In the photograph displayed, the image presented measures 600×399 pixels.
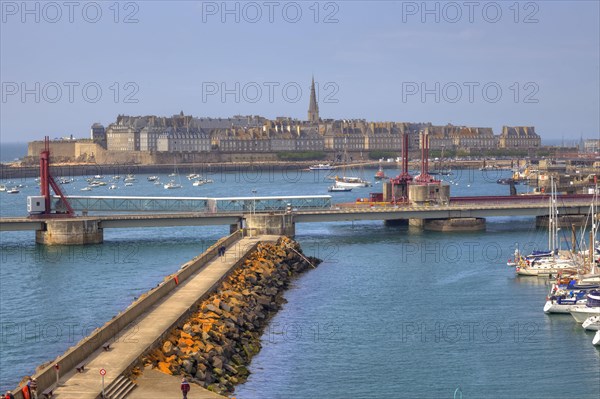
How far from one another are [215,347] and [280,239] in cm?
2732

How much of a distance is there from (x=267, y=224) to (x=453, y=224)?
14.2 m

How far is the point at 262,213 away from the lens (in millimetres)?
67875

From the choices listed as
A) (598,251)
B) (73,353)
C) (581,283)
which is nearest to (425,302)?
(581,283)

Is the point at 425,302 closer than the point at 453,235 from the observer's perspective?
Yes

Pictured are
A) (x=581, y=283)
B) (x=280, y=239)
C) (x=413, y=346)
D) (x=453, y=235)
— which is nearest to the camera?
(x=413, y=346)

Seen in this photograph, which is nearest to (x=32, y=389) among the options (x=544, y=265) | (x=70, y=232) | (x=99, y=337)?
(x=99, y=337)

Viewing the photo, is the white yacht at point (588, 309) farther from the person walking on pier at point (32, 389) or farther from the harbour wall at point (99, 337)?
the person walking on pier at point (32, 389)

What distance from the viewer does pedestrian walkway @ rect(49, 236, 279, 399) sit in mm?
26734

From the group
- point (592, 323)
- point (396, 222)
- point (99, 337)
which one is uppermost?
point (99, 337)

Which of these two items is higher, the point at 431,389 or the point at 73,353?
the point at 73,353

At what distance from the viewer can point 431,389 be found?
32.2m

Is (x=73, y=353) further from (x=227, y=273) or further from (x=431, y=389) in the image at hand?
(x=227, y=273)

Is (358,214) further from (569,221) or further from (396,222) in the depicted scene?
(569,221)

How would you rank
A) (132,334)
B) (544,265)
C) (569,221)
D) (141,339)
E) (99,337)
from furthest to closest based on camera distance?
(569,221) → (544,265) → (132,334) → (141,339) → (99,337)
